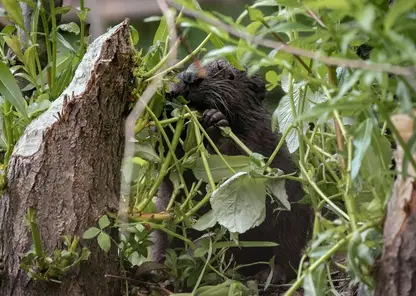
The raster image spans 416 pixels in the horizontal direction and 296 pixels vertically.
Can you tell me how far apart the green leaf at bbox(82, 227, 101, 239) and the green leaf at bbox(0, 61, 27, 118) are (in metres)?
0.34

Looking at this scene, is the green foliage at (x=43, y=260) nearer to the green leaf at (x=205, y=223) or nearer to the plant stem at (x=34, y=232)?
the plant stem at (x=34, y=232)

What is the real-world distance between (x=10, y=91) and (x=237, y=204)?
23.5 inches

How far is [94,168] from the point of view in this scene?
58.4 inches

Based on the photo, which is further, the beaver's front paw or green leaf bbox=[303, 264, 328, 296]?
the beaver's front paw

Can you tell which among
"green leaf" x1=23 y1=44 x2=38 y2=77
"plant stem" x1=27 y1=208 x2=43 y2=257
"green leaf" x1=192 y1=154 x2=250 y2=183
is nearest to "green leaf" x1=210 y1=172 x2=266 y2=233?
"green leaf" x1=192 y1=154 x2=250 y2=183

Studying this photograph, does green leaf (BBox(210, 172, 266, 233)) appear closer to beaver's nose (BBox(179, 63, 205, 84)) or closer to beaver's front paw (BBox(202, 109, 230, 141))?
beaver's front paw (BBox(202, 109, 230, 141))

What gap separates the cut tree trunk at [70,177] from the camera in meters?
1.44

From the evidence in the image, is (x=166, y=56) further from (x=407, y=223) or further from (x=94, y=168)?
(x=407, y=223)

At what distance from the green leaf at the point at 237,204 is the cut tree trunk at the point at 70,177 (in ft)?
0.80

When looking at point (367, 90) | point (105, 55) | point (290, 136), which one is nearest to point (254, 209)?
point (290, 136)

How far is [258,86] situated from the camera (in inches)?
101

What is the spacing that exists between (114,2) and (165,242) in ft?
2.50

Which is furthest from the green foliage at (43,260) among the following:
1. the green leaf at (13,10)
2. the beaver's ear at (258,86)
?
the beaver's ear at (258,86)

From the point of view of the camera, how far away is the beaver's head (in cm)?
218
